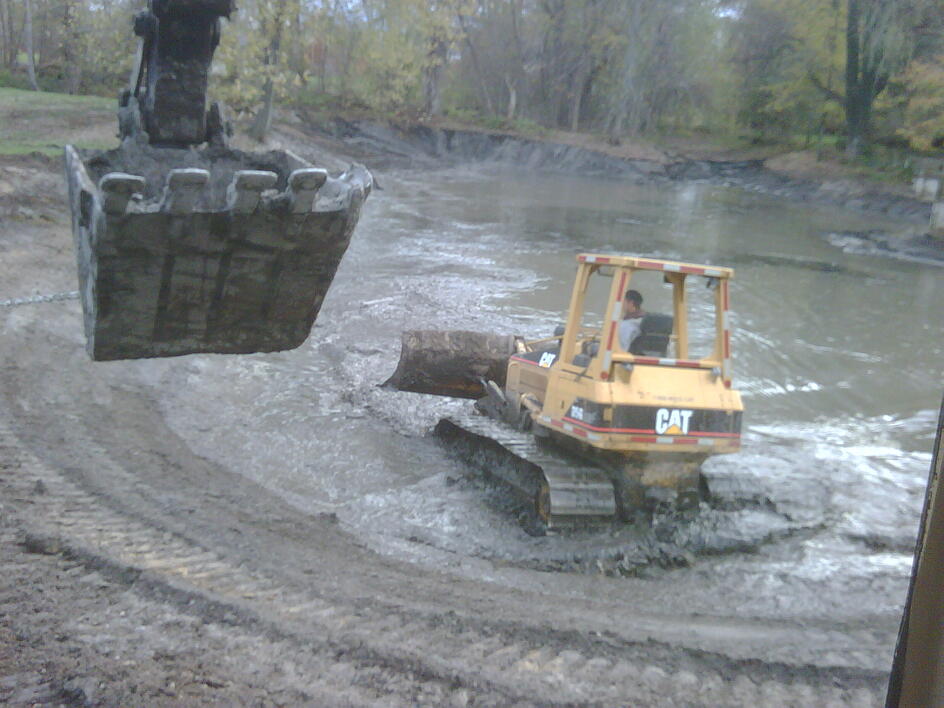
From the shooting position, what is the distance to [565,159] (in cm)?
4325

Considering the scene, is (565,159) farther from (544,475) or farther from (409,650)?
(409,650)

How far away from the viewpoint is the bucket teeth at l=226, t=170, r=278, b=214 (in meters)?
3.71

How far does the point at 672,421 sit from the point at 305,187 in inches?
152

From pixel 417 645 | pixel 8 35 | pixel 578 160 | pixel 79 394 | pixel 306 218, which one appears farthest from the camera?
pixel 578 160

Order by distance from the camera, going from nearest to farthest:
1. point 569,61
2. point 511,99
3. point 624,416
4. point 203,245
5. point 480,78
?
point 203,245
point 624,416
point 511,99
point 569,61
point 480,78

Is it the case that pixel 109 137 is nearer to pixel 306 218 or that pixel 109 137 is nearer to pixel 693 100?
pixel 306 218

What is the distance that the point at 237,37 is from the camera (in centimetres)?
2014

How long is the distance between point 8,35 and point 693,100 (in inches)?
1260

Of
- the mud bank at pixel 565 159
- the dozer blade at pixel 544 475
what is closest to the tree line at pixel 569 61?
the mud bank at pixel 565 159

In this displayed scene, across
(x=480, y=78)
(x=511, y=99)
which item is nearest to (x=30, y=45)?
(x=511, y=99)

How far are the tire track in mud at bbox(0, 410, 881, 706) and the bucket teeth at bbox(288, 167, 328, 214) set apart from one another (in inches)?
78.6

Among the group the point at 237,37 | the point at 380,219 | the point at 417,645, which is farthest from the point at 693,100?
the point at 417,645

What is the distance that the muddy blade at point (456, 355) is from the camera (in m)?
10.6

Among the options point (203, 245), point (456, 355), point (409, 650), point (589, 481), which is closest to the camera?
point (203, 245)
